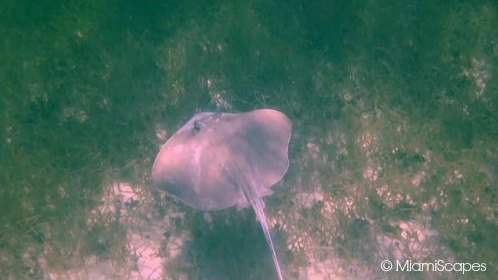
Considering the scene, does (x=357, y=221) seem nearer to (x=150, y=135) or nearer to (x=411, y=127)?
(x=411, y=127)

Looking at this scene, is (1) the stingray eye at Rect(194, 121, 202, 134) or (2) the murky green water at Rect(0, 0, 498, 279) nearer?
(1) the stingray eye at Rect(194, 121, 202, 134)

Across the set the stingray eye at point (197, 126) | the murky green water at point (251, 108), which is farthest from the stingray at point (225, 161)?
the murky green water at point (251, 108)

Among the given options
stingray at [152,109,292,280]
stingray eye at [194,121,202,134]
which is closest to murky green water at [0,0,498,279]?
stingray at [152,109,292,280]

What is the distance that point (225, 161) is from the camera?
15.1ft

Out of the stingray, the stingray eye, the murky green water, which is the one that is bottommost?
the murky green water

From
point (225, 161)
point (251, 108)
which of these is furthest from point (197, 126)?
point (251, 108)

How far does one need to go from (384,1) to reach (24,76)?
6.90 m

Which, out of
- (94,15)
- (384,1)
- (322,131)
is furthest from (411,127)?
(94,15)

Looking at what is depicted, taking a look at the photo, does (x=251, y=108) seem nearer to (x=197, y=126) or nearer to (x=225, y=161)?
(x=197, y=126)

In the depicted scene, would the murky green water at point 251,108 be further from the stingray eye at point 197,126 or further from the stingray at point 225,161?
the stingray eye at point 197,126

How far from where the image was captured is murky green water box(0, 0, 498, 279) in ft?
16.1

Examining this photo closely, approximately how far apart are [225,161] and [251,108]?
1929 mm

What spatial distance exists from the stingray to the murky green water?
29.6 inches

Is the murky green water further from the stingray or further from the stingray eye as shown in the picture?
the stingray eye
